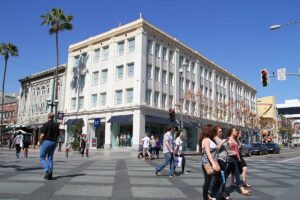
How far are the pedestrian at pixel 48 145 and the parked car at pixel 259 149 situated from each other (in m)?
29.4

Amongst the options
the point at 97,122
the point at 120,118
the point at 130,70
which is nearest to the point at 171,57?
the point at 130,70

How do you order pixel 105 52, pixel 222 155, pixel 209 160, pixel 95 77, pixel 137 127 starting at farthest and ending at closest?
pixel 95 77
pixel 105 52
pixel 137 127
pixel 222 155
pixel 209 160

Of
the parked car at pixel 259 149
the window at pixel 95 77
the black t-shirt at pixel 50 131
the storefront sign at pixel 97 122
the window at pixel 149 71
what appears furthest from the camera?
the window at pixel 95 77

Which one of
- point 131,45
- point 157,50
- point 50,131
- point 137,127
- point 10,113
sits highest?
point 131,45

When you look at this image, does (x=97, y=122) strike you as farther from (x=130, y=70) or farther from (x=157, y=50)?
(x=157, y=50)

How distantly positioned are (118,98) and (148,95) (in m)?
3.84

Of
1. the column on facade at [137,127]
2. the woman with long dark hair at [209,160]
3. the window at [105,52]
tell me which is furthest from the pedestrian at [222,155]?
the window at [105,52]

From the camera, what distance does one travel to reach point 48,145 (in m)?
9.90

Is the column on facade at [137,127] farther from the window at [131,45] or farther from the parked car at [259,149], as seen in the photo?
the parked car at [259,149]

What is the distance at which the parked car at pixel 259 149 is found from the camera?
1427 inches

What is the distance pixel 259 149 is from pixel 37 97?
35.2 metres

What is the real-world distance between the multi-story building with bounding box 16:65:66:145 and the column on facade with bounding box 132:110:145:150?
51.4ft

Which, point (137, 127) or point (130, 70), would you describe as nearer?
point (137, 127)

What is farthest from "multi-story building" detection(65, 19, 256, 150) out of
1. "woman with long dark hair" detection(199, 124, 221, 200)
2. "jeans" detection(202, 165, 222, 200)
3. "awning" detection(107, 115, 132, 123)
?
"jeans" detection(202, 165, 222, 200)
